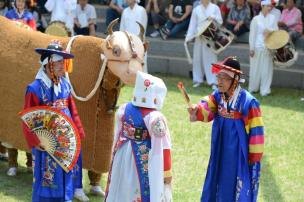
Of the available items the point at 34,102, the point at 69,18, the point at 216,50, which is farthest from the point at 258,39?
the point at 34,102

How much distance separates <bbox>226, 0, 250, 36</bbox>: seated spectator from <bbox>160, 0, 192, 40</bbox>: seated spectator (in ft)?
3.43

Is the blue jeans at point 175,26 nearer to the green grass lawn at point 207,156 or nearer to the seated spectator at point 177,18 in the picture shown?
the seated spectator at point 177,18

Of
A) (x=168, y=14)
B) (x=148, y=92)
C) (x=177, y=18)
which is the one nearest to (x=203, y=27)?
(x=177, y=18)

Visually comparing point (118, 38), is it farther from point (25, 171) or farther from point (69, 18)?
point (69, 18)

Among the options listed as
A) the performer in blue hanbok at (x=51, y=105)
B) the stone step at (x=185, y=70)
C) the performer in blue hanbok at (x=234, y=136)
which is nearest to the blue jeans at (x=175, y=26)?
the stone step at (x=185, y=70)

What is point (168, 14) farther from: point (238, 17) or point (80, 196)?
point (80, 196)

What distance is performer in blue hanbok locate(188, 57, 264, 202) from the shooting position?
21.6ft

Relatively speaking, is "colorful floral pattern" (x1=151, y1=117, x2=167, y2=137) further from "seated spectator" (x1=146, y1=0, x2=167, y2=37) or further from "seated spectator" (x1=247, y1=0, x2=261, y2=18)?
"seated spectator" (x1=146, y1=0, x2=167, y2=37)

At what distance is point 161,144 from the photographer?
18.9 ft

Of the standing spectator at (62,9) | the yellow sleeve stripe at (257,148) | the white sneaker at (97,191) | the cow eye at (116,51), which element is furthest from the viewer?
the standing spectator at (62,9)

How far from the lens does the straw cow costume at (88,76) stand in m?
7.06

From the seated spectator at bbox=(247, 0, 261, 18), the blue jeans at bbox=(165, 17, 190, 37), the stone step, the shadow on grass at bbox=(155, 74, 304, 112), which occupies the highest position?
the seated spectator at bbox=(247, 0, 261, 18)

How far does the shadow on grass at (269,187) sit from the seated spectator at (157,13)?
8273 mm

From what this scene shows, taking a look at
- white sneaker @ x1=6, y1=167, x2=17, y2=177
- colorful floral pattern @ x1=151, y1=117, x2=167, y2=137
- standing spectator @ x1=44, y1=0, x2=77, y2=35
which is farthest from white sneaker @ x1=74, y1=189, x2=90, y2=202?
standing spectator @ x1=44, y1=0, x2=77, y2=35
